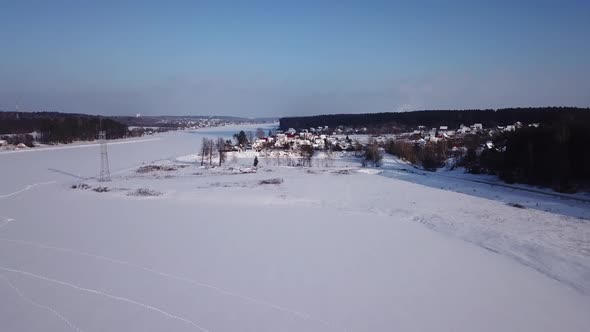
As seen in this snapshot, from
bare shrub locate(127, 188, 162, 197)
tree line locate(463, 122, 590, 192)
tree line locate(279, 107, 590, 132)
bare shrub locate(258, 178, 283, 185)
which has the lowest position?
bare shrub locate(258, 178, 283, 185)

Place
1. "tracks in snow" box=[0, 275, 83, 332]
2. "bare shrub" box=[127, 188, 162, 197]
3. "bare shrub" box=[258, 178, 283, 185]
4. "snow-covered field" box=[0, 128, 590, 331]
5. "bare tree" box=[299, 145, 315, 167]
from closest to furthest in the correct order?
"tracks in snow" box=[0, 275, 83, 332], "snow-covered field" box=[0, 128, 590, 331], "bare shrub" box=[127, 188, 162, 197], "bare shrub" box=[258, 178, 283, 185], "bare tree" box=[299, 145, 315, 167]

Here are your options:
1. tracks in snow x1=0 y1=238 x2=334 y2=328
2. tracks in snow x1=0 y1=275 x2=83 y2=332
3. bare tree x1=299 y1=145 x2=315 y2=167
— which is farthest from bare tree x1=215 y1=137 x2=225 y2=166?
tracks in snow x1=0 y1=275 x2=83 y2=332

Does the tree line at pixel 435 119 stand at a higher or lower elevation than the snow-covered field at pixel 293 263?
higher

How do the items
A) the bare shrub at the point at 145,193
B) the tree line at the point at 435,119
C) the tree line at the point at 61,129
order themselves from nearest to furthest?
the bare shrub at the point at 145,193 < the tree line at the point at 61,129 < the tree line at the point at 435,119

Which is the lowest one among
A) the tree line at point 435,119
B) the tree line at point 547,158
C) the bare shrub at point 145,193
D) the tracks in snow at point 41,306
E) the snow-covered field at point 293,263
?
the bare shrub at point 145,193

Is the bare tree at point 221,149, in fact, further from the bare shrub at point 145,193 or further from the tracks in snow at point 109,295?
the tracks in snow at point 109,295

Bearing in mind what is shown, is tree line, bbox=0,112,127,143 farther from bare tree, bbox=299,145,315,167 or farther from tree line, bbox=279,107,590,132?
tree line, bbox=279,107,590,132

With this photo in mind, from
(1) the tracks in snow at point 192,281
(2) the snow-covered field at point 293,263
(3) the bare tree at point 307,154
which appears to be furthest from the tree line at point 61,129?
(1) the tracks in snow at point 192,281

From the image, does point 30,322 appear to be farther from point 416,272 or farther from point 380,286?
point 416,272

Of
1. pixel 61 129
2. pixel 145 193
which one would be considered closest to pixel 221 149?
pixel 145 193

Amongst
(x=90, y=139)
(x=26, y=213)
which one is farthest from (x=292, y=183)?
(x=90, y=139)

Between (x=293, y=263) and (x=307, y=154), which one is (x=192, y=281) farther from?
(x=307, y=154)
